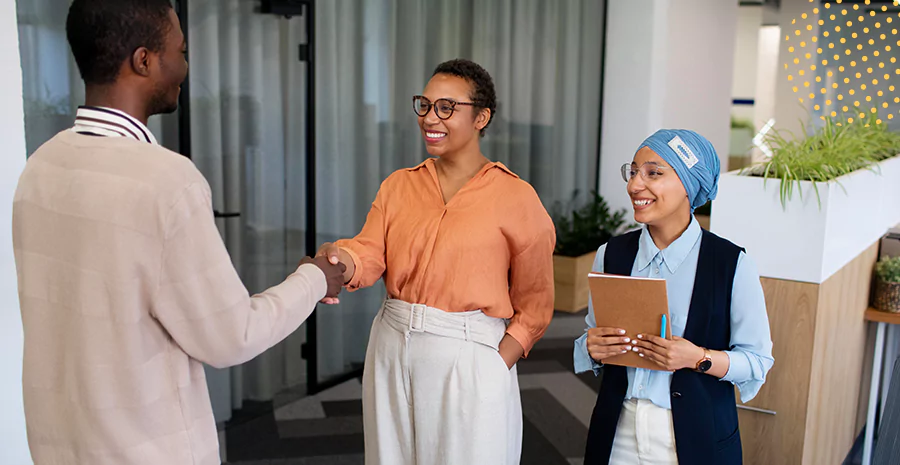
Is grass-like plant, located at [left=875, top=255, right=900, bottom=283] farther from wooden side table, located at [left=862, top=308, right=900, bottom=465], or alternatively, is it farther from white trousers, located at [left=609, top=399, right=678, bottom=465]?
white trousers, located at [left=609, top=399, right=678, bottom=465]

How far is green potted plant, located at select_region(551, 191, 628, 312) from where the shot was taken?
6047 millimetres

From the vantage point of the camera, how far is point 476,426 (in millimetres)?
2059

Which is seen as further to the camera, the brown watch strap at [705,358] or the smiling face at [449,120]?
the smiling face at [449,120]

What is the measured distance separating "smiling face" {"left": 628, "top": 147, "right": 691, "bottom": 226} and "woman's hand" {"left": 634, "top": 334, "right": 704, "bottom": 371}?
279 millimetres

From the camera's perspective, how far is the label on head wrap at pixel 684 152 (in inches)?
75.2

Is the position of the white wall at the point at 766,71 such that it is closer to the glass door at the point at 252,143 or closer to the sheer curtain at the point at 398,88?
the sheer curtain at the point at 398,88

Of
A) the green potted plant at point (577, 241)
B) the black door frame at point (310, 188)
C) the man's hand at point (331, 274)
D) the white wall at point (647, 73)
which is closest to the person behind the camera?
the man's hand at point (331, 274)

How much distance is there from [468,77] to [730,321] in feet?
2.89

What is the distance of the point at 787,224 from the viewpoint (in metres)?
2.78

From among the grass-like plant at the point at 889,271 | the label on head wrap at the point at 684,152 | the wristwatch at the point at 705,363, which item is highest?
the label on head wrap at the point at 684,152

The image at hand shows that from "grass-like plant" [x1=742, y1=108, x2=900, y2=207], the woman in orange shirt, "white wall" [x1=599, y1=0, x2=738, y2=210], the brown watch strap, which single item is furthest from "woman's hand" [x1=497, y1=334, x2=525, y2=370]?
"white wall" [x1=599, y1=0, x2=738, y2=210]

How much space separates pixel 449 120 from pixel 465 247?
32cm

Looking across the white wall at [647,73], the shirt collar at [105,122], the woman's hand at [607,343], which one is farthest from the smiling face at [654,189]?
the white wall at [647,73]

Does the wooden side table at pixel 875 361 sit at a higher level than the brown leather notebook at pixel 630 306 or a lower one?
lower
